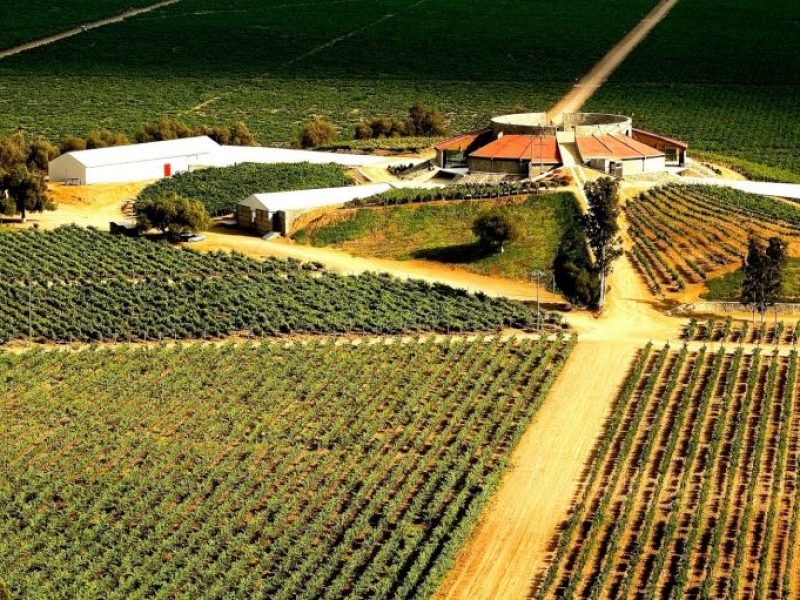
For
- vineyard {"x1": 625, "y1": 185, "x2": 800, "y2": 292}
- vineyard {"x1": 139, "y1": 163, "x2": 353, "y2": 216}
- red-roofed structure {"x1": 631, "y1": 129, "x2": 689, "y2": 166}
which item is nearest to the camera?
vineyard {"x1": 625, "y1": 185, "x2": 800, "y2": 292}

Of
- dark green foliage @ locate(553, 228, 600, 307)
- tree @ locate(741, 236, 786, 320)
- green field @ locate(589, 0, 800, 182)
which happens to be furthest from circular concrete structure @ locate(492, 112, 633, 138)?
tree @ locate(741, 236, 786, 320)

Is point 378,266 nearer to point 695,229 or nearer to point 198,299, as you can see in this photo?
point 198,299

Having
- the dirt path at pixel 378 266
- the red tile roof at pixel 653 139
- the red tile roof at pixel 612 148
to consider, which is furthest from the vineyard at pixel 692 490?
the red tile roof at pixel 653 139

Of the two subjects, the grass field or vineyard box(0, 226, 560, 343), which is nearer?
vineyard box(0, 226, 560, 343)

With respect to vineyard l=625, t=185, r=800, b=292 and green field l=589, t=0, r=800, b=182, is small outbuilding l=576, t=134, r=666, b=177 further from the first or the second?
green field l=589, t=0, r=800, b=182

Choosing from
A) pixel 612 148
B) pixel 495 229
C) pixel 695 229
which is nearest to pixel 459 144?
pixel 612 148

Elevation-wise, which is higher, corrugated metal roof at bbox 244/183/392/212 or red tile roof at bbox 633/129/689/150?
red tile roof at bbox 633/129/689/150
